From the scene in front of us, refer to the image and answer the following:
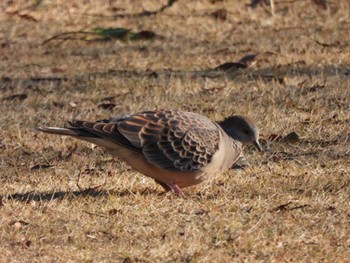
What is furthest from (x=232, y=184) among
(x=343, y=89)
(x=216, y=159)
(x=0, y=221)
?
(x=343, y=89)

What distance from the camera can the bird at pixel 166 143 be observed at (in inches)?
234

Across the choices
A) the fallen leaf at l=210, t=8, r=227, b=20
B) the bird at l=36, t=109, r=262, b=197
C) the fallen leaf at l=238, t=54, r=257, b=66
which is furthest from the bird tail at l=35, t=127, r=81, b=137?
the fallen leaf at l=210, t=8, r=227, b=20

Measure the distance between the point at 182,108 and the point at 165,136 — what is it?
7.94 ft

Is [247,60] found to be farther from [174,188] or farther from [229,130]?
[174,188]

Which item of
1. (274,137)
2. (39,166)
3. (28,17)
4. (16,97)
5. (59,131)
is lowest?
(28,17)

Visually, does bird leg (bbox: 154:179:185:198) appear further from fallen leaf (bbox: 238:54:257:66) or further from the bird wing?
fallen leaf (bbox: 238:54:257:66)

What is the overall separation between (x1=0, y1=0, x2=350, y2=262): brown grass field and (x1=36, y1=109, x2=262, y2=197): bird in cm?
17

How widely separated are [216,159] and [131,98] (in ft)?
9.86

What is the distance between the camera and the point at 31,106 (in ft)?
28.9

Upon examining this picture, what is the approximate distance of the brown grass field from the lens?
5.18m

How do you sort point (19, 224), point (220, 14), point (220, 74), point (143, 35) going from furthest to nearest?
point (220, 14) → point (143, 35) → point (220, 74) → point (19, 224)

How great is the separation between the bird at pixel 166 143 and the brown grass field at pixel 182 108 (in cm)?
17

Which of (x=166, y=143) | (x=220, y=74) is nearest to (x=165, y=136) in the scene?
(x=166, y=143)

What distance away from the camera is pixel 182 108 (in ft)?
27.9
